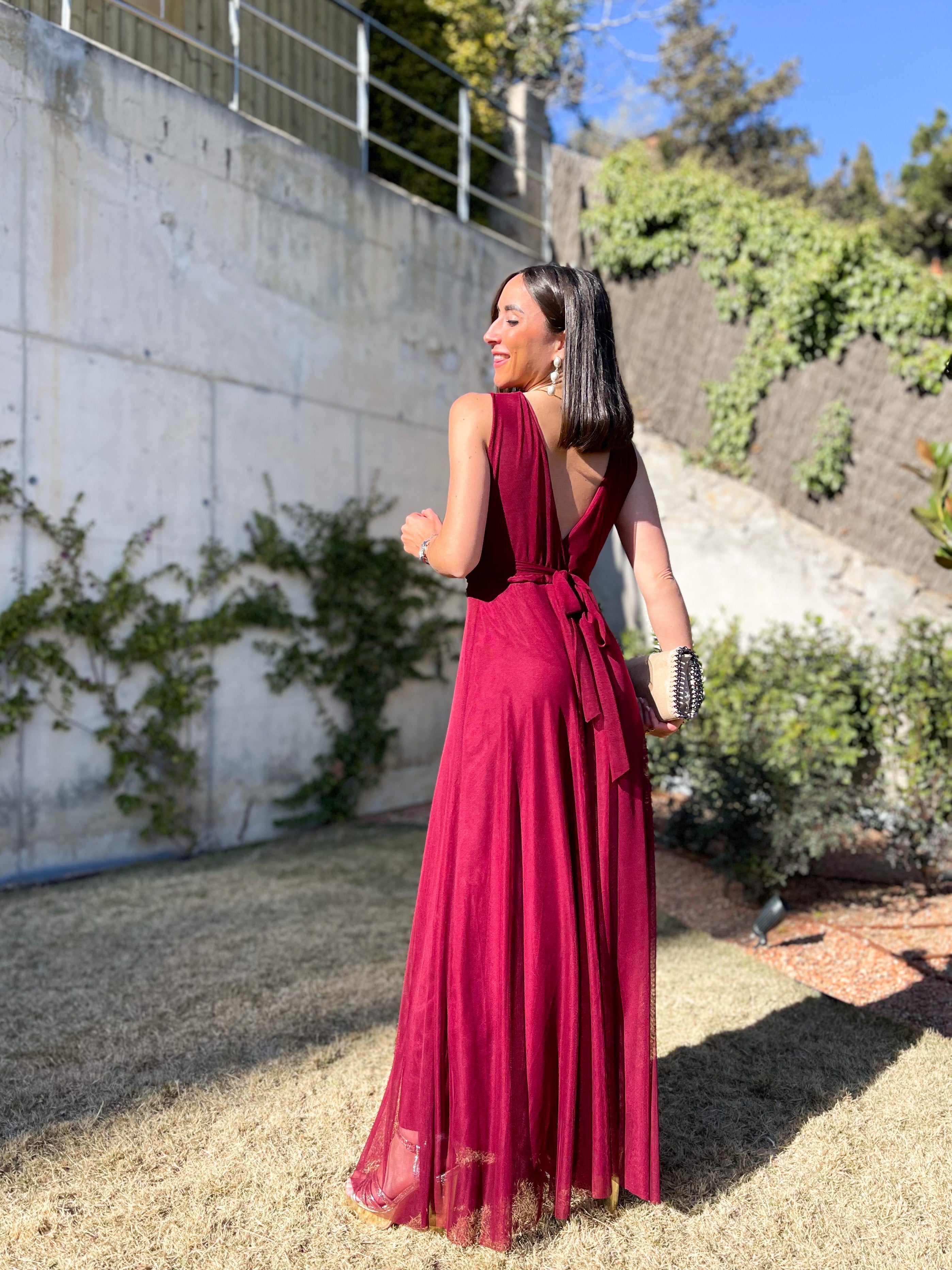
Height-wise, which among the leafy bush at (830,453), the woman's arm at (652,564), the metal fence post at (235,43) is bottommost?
the woman's arm at (652,564)

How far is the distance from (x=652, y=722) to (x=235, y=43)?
5.48 meters

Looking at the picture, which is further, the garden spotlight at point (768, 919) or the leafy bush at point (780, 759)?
the leafy bush at point (780, 759)

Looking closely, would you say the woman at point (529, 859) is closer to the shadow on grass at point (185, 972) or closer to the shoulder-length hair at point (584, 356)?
the shoulder-length hair at point (584, 356)

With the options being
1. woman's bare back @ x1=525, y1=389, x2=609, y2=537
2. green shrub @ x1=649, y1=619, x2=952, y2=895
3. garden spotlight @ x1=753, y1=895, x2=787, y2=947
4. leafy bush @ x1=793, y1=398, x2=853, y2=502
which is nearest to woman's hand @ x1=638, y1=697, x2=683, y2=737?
woman's bare back @ x1=525, y1=389, x2=609, y2=537

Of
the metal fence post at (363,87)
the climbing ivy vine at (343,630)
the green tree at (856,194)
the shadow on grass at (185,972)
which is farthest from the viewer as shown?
the green tree at (856,194)

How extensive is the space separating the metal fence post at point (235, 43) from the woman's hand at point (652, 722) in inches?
191

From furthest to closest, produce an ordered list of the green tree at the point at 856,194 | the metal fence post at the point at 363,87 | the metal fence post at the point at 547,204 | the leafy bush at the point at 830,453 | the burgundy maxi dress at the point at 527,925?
the green tree at the point at 856,194
the metal fence post at the point at 547,204
the leafy bush at the point at 830,453
the metal fence post at the point at 363,87
the burgundy maxi dress at the point at 527,925

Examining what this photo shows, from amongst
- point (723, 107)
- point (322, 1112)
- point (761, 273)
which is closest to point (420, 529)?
point (322, 1112)

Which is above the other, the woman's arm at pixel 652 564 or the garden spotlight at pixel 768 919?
the woman's arm at pixel 652 564

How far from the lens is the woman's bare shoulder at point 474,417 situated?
74.5 inches


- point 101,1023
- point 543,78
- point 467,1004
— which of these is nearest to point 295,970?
point 101,1023

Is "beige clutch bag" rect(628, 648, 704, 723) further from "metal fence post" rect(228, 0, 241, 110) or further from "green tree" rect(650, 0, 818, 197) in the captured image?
"green tree" rect(650, 0, 818, 197)

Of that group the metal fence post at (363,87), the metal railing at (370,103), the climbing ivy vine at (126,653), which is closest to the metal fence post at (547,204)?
the metal railing at (370,103)

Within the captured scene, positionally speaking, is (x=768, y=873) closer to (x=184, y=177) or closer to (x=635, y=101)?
(x=184, y=177)
